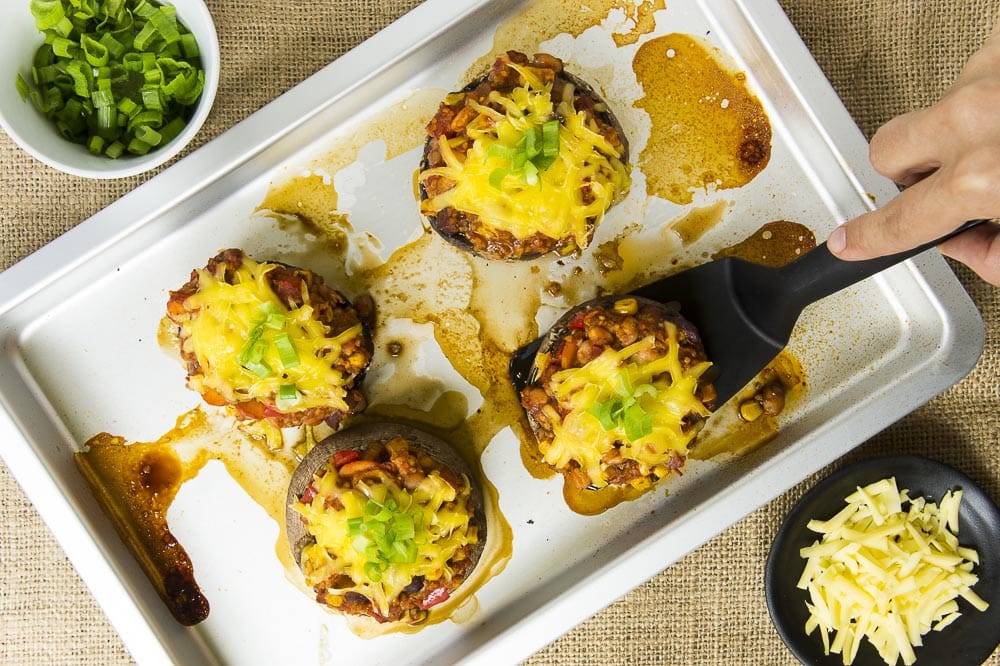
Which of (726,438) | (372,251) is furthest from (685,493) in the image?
(372,251)

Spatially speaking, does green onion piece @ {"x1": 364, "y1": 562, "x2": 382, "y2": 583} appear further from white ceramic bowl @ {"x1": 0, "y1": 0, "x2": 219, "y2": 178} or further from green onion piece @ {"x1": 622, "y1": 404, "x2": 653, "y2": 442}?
white ceramic bowl @ {"x1": 0, "y1": 0, "x2": 219, "y2": 178}

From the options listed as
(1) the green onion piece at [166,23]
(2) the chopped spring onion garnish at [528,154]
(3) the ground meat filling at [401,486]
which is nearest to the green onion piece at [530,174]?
(2) the chopped spring onion garnish at [528,154]

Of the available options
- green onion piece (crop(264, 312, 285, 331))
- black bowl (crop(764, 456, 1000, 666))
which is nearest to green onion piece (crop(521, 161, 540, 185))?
green onion piece (crop(264, 312, 285, 331))

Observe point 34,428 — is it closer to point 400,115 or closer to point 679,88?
point 400,115

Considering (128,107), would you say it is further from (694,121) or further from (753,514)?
(753,514)

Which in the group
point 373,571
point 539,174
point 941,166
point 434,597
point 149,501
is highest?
point 941,166

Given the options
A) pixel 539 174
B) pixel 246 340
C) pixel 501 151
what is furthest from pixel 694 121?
pixel 246 340

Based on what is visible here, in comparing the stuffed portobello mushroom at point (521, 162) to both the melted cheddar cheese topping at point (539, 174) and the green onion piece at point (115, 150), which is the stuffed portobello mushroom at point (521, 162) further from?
the green onion piece at point (115, 150)
